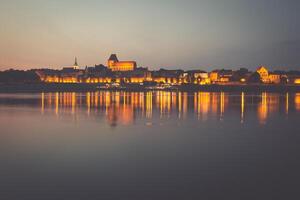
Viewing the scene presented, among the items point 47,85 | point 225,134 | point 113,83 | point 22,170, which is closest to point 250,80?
point 113,83

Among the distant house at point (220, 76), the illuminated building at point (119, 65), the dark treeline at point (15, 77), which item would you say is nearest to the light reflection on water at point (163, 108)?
the dark treeline at point (15, 77)

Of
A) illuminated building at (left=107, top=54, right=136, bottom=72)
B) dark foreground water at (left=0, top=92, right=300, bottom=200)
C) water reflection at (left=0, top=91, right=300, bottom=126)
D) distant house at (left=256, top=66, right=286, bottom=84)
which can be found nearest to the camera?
dark foreground water at (left=0, top=92, right=300, bottom=200)

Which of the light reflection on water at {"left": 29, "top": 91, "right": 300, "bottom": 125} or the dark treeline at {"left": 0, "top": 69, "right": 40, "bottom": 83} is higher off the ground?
the dark treeline at {"left": 0, "top": 69, "right": 40, "bottom": 83}

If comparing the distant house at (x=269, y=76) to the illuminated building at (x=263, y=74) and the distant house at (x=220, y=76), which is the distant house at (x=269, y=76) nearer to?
the illuminated building at (x=263, y=74)

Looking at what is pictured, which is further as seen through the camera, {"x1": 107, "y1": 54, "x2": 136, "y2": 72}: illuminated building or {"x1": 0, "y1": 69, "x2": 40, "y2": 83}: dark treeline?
{"x1": 107, "y1": 54, "x2": 136, "y2": 72}: illuminated building

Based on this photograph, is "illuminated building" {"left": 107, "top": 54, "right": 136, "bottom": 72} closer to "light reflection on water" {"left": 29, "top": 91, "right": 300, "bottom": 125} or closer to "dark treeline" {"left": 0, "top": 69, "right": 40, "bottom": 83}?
"dark treeline" {"left": 0, "top": 69, "right": 40, "bottom": 83}

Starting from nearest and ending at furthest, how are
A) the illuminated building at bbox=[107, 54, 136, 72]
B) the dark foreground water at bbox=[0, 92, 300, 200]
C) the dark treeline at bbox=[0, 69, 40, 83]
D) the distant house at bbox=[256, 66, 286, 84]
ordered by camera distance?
the dark foreground water at bbox=[0, 92, 300, 200]
the dark treeline at bbox=[0, 69, 40, 83]
the distant house at bbox=[256, 66, 286, 84]
the illuminated building at bbox=[107, 54, 136, 72]

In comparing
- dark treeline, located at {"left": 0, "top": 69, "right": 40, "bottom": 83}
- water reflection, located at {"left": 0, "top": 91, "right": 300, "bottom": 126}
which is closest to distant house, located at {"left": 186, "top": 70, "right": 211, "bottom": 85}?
dark treeline, located at {"left": 0, "top": 69, "right": 40, "bottom": 83}

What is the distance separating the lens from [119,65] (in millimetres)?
153750

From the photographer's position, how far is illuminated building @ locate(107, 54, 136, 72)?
499ft

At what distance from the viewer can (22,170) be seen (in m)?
8.45

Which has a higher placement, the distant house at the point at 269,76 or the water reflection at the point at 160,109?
the distant house at the point at 269,76

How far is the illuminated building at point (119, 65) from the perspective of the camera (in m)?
152

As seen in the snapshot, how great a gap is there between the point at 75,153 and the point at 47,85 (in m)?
103
